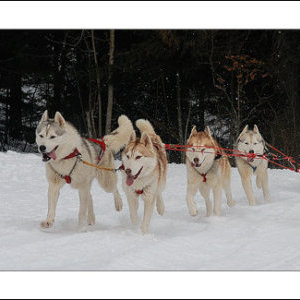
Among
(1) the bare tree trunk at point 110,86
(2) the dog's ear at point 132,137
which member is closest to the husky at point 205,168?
(2) the dog's ear at point 132,137

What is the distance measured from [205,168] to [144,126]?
563 millimetres

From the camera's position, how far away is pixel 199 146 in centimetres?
372

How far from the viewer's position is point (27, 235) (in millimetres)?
3529

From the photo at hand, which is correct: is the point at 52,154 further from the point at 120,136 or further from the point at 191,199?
the point at 191,199

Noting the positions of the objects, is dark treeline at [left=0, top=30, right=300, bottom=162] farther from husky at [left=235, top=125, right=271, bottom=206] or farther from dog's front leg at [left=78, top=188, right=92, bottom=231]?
dog's front leg at [left=78, top=188, right=92, bottom=231]

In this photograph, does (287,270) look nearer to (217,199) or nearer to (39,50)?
(217,199)

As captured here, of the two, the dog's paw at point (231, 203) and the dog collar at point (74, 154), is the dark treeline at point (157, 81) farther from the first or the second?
the dog's paw at point (231, 203)

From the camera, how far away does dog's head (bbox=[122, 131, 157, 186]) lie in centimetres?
337

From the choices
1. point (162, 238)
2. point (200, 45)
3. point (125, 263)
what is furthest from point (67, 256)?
point (200, 45)

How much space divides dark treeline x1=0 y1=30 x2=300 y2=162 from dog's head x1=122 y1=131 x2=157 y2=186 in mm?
589

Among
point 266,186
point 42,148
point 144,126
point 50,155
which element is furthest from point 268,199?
point 42,148

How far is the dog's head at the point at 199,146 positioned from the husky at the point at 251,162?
41 centimetres

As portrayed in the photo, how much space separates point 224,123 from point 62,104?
1244mm

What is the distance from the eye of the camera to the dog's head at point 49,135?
3.23 metres
